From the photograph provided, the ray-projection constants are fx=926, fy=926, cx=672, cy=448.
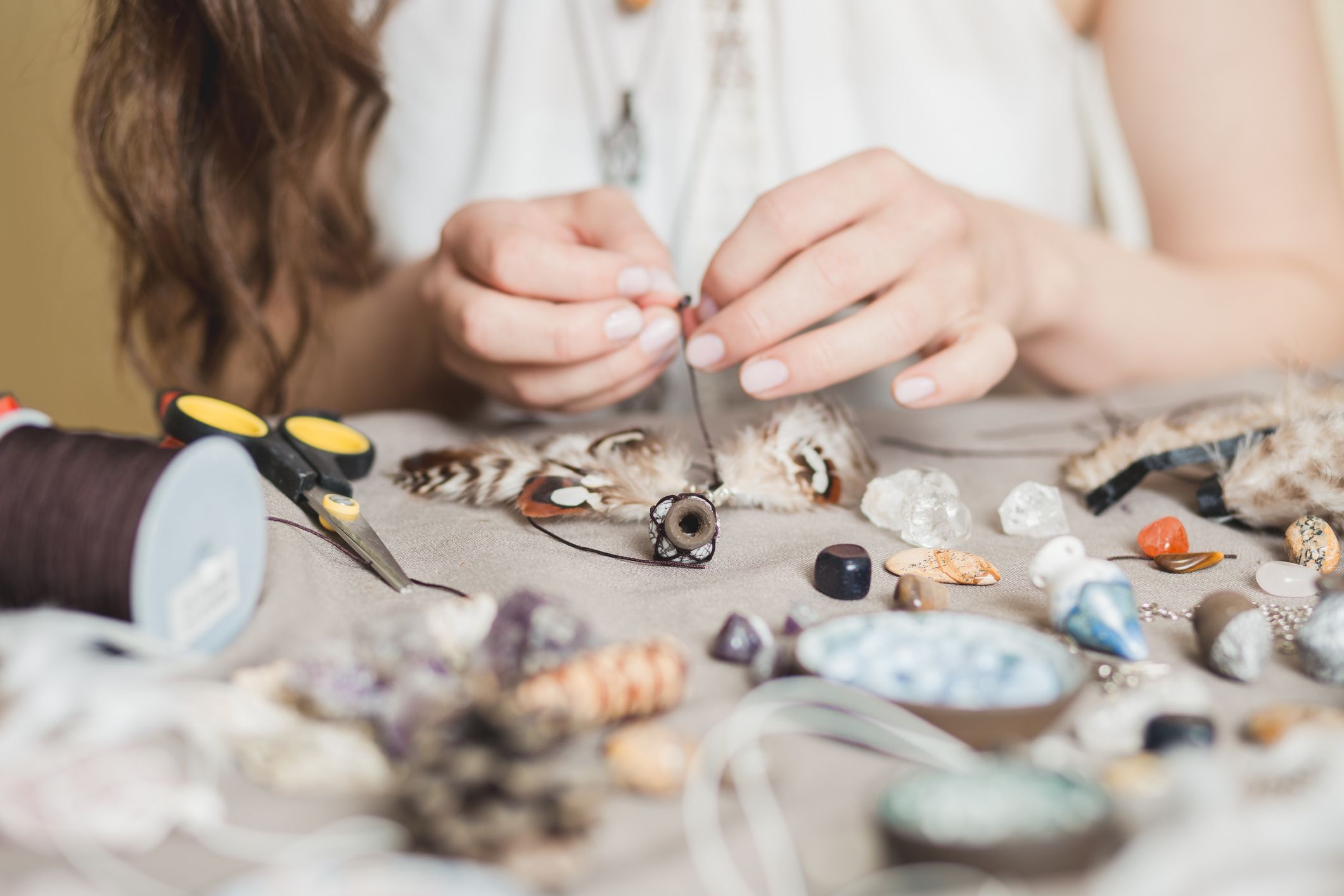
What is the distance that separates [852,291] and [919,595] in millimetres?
377

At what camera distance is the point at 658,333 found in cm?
92

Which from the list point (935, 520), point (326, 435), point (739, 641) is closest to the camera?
point (739, 641)

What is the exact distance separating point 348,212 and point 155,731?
121cm

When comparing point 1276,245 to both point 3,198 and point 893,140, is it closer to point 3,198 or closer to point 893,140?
point 893,140

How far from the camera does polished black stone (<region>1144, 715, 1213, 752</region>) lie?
0.43m

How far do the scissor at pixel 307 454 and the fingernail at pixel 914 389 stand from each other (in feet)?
1.52

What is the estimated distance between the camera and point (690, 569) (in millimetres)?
694

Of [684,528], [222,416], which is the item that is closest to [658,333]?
[684,528]

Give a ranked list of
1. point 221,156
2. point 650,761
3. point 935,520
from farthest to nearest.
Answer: point 221,156, point 935,520, point 650,761

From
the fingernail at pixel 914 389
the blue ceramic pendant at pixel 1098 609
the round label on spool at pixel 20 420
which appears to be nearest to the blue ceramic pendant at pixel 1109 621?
the blue ceramic pendant at pixel 1098 609

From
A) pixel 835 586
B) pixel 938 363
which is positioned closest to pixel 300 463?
pixel 835 586

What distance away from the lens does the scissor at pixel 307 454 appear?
69cm

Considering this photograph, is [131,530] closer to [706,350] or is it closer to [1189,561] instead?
[706,350]

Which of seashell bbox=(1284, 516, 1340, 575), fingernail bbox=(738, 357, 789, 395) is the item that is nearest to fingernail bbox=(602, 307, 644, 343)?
fingernail bbox=(738, 357, 789, 395)
